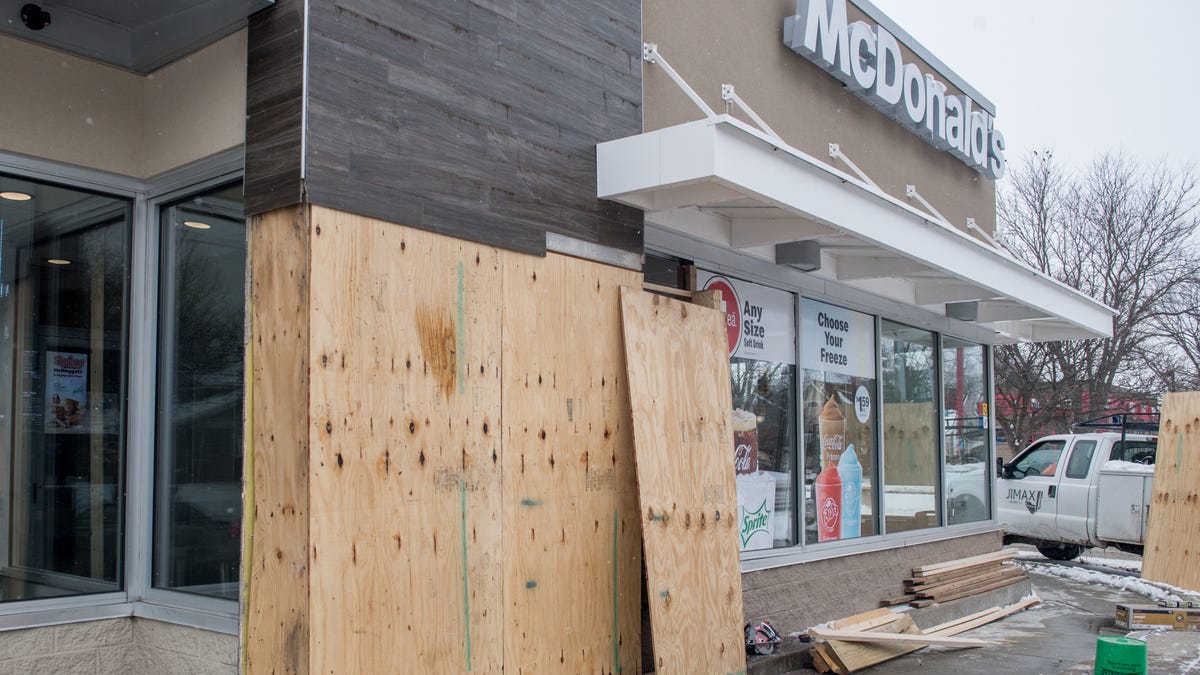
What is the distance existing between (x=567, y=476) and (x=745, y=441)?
8.94ft

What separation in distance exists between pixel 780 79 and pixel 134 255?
18.1 ft

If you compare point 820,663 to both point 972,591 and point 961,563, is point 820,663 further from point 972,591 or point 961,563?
point 961,563

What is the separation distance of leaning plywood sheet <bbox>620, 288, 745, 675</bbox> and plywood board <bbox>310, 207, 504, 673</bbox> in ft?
3.44

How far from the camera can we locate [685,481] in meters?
6.25

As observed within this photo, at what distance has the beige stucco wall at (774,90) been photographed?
291 inches

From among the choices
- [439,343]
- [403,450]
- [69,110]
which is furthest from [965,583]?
[69,110]

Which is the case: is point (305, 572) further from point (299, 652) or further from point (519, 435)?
point (519, 435)

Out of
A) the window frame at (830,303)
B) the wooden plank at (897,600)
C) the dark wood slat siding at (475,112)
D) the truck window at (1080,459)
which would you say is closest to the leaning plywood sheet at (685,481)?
the dark wood slat siding at (475,112)

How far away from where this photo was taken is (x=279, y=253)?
4.59 metres

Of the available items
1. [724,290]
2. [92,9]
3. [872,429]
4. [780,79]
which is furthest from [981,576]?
[92,9]

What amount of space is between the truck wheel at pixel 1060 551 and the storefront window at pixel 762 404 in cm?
940

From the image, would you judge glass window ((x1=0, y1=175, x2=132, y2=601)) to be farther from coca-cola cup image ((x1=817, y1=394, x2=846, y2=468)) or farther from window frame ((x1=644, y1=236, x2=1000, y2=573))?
coca-cola cup image ((x1=817, y1=394, x2=846, y2=468))

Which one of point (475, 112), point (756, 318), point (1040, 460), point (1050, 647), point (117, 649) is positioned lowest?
point (1050, 647)

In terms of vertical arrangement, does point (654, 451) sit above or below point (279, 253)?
below
